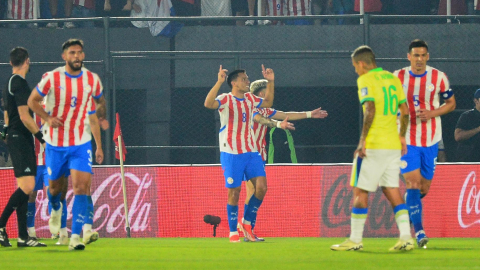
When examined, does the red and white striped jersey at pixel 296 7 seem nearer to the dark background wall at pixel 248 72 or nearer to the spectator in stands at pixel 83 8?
the dark background wall at pixel 248 72

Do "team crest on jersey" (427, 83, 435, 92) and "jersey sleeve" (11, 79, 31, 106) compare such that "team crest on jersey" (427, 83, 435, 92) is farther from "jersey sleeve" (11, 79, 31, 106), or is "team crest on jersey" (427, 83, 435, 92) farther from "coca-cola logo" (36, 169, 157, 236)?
"coca-cola logo" (36, 169, 157, 236)

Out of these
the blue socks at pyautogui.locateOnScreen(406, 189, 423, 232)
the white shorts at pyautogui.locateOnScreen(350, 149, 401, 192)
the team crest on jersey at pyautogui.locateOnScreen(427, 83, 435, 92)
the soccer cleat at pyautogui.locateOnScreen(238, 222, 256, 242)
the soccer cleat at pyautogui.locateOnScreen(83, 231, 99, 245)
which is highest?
the team crest on jersey at pyautogui.locateOnScreen(427, 83, 435, 92)

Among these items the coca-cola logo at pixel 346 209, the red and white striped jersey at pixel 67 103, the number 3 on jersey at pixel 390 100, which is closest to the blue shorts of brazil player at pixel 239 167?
the coca-cola logo at pixel 346 209

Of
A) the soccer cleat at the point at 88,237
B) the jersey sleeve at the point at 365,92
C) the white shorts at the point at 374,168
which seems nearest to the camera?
the jersey sleeve at the point at 365,92

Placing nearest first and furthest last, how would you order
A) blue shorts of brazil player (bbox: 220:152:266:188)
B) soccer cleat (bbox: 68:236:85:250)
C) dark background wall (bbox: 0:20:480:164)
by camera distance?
1. soccer cleat (bbox: 68:236:85:250)
2. blue shorts of brazil player (bbox: 220:152:266:188)
3. dark background wall (bbox: 0:20:480:164)

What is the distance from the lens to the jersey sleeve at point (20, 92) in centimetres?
877

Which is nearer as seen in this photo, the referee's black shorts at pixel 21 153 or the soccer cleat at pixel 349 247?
the soccer cleat at pixel 349 247

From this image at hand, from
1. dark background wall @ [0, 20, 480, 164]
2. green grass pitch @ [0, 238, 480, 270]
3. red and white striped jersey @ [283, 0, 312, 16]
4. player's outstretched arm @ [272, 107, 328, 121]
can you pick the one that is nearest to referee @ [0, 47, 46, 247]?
Answer: green grass pitch @ [0, 238, 480, 270]

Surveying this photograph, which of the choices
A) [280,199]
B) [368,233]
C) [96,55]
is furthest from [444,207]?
[96,55]

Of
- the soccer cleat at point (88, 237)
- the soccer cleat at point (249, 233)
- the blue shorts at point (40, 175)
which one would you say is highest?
the blue shorts at point (40, 175)

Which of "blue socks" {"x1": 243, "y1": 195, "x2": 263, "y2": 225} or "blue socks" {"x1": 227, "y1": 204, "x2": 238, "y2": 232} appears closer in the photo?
"blue socks" {"x1": 227, "y1": 204, "x2": 238, "y2": 232}

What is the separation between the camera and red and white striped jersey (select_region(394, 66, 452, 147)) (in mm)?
9031

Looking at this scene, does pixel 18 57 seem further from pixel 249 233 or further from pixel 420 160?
pixel 420 160

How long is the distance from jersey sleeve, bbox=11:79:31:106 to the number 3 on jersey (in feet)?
12.2
